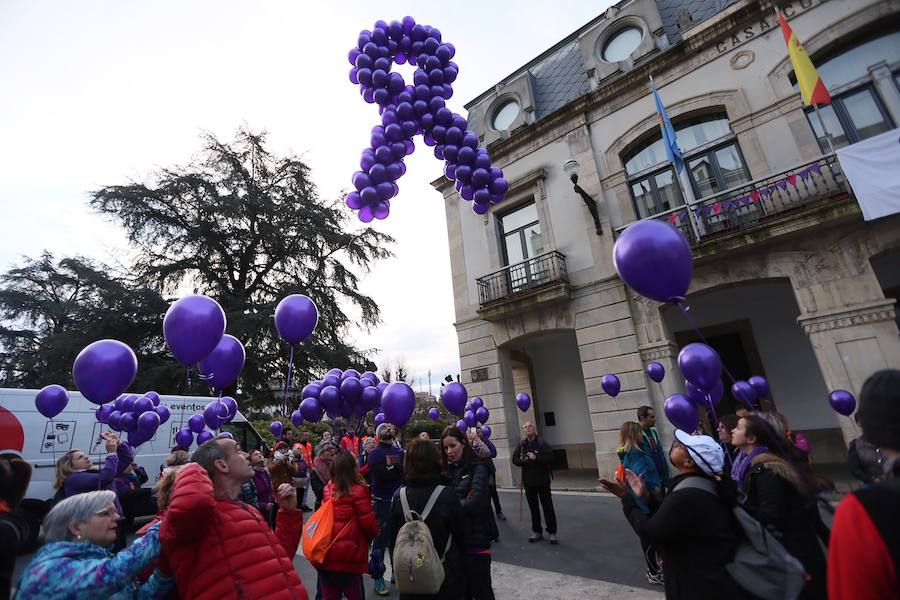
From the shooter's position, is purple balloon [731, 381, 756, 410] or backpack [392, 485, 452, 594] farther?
purple balloon [731, 381, 756, 410]

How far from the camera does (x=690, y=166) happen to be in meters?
10.1

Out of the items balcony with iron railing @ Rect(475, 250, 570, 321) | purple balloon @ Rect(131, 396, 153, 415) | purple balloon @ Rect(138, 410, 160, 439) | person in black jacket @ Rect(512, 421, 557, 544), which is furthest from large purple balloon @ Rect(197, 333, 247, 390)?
balcony with iron railing @ Rect(475, 250, 570, 321)

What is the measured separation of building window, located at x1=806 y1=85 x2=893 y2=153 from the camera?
326 inches

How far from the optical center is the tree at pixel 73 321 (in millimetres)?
14523

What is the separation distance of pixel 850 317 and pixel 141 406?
12.5m

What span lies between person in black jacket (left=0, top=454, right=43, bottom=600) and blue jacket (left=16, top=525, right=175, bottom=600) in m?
0.41

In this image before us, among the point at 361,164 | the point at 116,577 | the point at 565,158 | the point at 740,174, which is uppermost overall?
the point at 565,158

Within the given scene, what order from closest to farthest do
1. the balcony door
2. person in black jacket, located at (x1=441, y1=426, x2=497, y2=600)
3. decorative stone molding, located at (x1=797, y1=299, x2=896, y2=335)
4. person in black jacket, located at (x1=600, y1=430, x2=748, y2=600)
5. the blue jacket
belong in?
the blue jacket
person in black jacket, located at (x1=600, y1=430, x2=748, y2=600)
person in black jacket, located at (x1=441, y1=426, x2=497, y2=600)
decorative stone molding, located at (x1=797, y1=299, x2=896, y2=335)
the balcony door

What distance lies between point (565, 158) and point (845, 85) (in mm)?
5915

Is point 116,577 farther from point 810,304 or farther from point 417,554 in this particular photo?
point 810,304

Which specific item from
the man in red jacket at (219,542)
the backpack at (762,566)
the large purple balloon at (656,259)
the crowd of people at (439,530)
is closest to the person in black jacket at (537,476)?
the crowd of people at (439,530)

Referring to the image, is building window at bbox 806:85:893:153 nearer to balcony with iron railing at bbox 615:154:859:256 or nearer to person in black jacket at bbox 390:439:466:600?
balcony with iron railing at bbox 615:154:859:256

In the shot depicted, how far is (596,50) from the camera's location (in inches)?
453

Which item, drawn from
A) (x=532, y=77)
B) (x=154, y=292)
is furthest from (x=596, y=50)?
(x=154, y=292)
